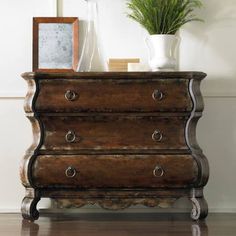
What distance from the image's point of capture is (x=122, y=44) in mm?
3463

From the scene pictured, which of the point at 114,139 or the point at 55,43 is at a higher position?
the point at 55,43

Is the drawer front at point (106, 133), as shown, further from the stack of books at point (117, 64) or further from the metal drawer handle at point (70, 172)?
the stack of books at point (117, 64)

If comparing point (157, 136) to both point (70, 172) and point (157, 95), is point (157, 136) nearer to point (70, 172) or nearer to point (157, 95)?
point (157, 95)

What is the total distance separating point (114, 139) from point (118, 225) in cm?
45

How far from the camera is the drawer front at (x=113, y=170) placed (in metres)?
2.98

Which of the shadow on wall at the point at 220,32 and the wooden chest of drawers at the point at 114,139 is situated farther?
the shadow on wall at the point at 220,32

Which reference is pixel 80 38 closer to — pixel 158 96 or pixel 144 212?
pixel 158 96

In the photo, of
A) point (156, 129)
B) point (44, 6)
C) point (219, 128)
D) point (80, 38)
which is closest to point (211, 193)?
point (219, 128)

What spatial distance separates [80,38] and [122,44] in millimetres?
256

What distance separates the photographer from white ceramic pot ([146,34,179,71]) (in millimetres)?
3178

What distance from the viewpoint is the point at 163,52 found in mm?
3201

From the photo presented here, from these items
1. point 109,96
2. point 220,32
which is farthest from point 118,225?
point 220,32

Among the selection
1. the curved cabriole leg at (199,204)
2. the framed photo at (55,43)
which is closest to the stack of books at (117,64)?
the framed photo at (55,43)

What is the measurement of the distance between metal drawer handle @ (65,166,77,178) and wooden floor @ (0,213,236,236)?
26 centimetres
